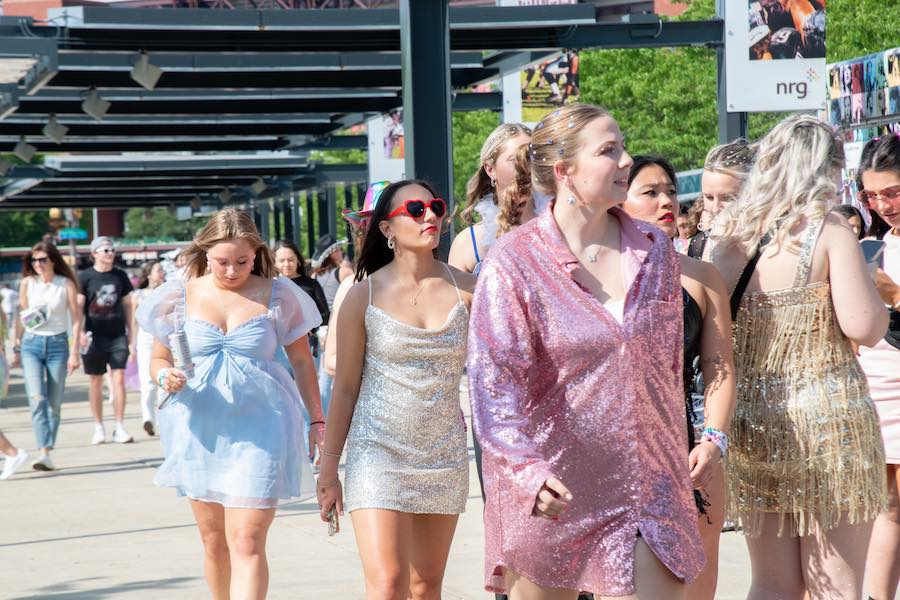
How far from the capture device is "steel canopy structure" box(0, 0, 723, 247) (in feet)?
36.1

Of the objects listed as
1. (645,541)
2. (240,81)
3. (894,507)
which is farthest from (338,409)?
(240,81)

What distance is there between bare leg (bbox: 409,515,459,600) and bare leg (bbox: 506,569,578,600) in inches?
52.2

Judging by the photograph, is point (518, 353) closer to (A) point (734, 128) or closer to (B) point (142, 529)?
(B) point (142, 529)

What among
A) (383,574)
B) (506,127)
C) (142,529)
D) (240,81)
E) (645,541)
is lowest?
(142,529)

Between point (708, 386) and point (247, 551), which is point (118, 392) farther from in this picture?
point (708, 386)

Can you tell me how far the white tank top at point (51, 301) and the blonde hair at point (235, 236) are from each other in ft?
22.0

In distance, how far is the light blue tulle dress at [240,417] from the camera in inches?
226

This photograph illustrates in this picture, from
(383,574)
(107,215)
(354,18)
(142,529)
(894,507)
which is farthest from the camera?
(107,215)

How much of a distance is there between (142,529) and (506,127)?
4.73 metres

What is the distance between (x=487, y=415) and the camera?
347 centimetres

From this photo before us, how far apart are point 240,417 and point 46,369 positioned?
24.0ft

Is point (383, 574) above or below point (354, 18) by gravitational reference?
below

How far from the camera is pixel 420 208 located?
16.5 feet

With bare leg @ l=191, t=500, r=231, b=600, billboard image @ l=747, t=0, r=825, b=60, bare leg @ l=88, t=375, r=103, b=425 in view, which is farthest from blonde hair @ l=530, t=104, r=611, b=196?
bare leg @ l=88, t=375, r=103, b=425
